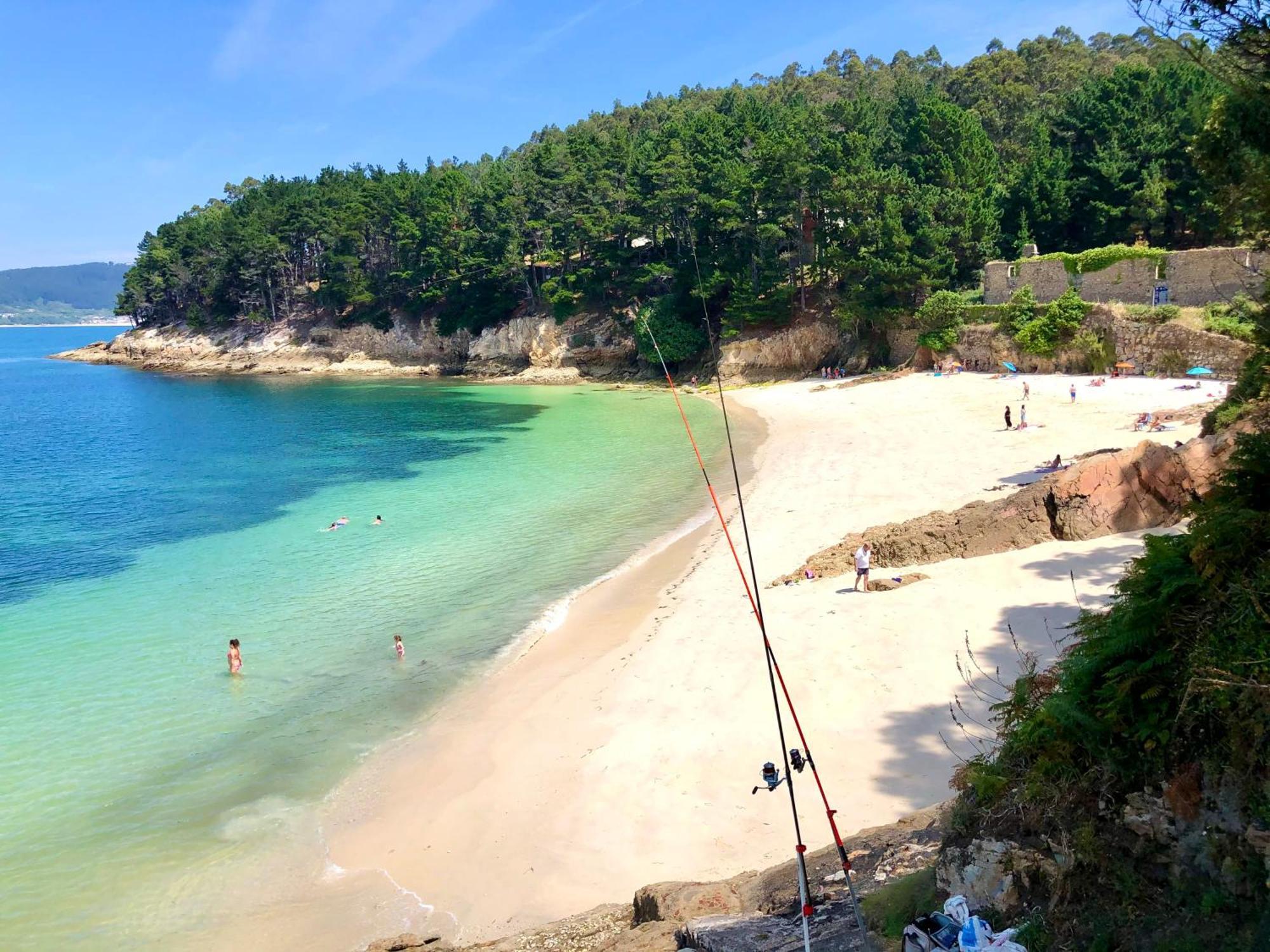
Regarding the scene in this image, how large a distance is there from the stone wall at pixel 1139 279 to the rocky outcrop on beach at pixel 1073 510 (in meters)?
17.6

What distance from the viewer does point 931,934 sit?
15.1 ft

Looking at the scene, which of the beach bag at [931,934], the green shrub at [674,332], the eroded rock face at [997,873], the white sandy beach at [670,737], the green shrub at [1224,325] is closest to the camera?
the beach bag at [931,934]

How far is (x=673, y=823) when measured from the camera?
9.60 metres

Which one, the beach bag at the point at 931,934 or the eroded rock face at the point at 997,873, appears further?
the eroded rock face at the point at 997,873

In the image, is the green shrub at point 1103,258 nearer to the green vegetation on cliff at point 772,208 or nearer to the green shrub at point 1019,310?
the green shrub at point 1019,310

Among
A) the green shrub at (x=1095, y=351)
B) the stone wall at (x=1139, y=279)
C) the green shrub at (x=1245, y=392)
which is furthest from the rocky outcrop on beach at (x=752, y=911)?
the green shrub at (x=1095, y=351)

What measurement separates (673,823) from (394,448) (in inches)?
1256

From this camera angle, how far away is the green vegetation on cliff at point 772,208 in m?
39.9

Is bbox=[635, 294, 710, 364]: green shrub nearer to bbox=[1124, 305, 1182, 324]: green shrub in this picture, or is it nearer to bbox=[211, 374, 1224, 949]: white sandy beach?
bbox=[1124, 305, 1182, 324]: green shrub

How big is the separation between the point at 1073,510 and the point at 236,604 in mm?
17841

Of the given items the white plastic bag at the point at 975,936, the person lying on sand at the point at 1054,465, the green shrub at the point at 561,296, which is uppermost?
the green shrub at the point at 561,296

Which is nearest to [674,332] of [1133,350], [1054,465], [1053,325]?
[1053,325]

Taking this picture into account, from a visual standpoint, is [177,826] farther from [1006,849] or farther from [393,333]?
[393,333]

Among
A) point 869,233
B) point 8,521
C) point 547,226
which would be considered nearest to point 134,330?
point 547,226
